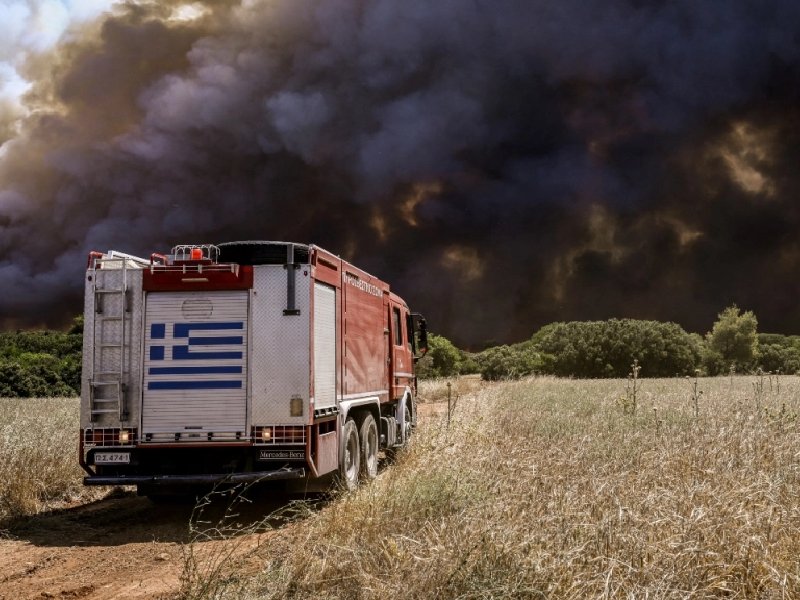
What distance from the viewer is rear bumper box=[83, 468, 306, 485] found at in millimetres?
8250

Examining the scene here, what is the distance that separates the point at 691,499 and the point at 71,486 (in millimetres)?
8879

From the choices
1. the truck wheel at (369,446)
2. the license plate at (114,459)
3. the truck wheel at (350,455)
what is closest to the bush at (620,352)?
the truck wheel at (369,446)

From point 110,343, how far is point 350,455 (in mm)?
3612

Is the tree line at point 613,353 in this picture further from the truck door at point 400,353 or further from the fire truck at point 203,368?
the fire truck at point 203,368

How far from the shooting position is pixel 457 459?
8141 millimetres

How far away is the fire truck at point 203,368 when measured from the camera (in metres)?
8.50

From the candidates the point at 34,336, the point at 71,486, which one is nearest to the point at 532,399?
the point at 71,486

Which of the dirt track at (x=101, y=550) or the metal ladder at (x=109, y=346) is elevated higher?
the metal ladder at (x=109, y=346)

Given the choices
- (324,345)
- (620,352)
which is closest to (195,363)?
(324,345)

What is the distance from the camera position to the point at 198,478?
8344 millimetres

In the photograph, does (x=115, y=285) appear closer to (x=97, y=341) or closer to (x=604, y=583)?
(x=97, y=341)

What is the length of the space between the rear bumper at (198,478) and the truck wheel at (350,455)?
1164mm

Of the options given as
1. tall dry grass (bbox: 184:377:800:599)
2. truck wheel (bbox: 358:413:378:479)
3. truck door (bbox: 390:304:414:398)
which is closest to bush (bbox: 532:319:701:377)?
truck door (bbox: 390:304:414:398)

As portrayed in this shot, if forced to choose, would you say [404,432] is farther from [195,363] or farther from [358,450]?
[195,363]
